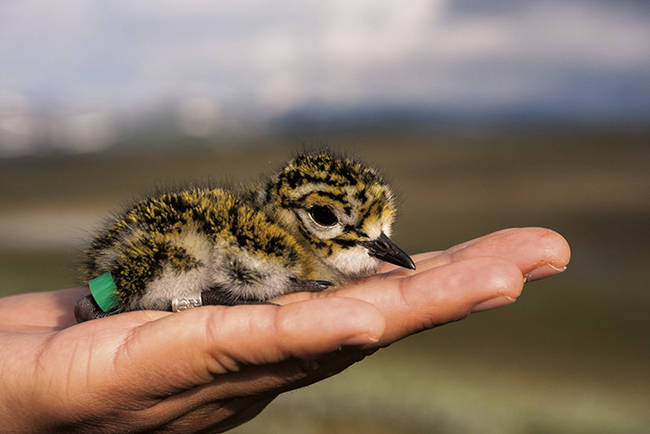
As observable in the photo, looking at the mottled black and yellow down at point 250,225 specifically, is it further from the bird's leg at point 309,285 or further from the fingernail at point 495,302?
the fingernail at point 495,302

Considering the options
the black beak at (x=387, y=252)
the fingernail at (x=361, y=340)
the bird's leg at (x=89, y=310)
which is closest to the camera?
the fingernail at (x=361, y=340)

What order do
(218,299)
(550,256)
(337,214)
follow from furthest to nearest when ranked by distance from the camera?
1. (337,214)
2. (218,299)
3. (550,256)

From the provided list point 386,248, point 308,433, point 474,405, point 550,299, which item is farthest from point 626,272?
point 386,248

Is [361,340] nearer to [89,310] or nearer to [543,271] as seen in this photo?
[543,271]

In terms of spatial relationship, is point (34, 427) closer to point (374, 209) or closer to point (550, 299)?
point (374, 209)

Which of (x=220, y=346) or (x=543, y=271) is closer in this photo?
(x=220, y=346)

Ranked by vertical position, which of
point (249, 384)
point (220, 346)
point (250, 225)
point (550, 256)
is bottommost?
point (249, 384)

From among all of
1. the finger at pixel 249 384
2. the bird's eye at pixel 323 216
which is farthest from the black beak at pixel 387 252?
the finger at pixel 249 384

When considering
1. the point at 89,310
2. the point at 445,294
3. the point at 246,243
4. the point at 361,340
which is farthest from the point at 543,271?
the point at 89,310
